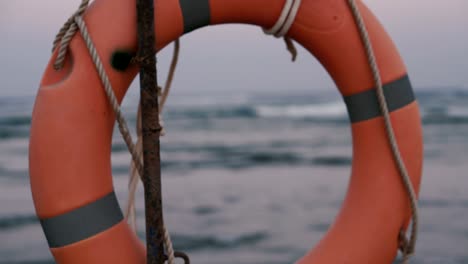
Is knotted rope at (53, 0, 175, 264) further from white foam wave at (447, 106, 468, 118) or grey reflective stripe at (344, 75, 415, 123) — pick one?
white foam wave at (447, 106, 468, 118)

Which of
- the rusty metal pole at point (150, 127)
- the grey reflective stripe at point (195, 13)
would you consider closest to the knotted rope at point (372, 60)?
the grey reflective stripe at point (195, 13)

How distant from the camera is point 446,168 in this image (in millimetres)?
6125

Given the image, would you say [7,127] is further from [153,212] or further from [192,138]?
[153,212]

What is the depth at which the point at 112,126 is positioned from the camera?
1.62 meters

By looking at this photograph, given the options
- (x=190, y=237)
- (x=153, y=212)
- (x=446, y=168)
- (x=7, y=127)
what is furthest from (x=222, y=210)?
(x=7, y=127)

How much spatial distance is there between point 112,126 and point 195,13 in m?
0.32

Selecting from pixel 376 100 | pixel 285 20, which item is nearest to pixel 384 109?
pixel 376 100

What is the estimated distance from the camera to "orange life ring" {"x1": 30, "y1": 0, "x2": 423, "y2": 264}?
155cm

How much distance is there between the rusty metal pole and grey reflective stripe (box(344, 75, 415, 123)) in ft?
1.76

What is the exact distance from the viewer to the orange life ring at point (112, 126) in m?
1.55

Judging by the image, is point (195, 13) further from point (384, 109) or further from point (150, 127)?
point (384, 109)

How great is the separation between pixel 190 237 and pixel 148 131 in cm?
254

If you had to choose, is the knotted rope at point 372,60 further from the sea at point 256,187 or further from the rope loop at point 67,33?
A: the sea at point 256,187

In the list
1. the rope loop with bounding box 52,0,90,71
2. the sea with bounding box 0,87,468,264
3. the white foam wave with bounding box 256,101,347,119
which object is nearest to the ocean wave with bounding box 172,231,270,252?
the sea with bounding box 0,87,468,264
